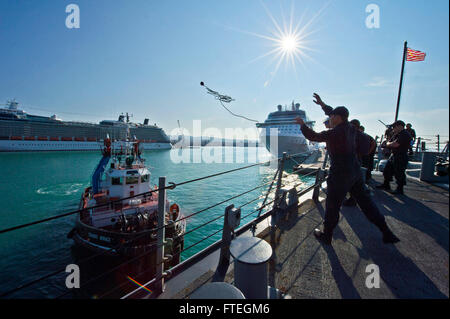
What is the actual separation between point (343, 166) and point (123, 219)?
30.4 feet

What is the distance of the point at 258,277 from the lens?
1774mm

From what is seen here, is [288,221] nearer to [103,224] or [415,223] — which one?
[415,223]

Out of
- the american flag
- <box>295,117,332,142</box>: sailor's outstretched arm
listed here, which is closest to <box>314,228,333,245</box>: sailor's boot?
<box>295,117,332,142</box>: sailor's outstretched arm

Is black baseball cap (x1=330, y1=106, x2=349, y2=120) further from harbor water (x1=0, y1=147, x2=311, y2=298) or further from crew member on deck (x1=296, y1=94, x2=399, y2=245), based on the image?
harbor water (x1=0, y1=147, x2=311, y2=298)

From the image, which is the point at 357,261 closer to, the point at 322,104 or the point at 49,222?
the point at 322,104

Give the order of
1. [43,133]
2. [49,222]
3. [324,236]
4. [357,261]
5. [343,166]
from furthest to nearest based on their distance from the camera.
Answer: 1. [43,133]
2. [49,222]
3. [324,236]
4. [343,166]
5. [357,261]

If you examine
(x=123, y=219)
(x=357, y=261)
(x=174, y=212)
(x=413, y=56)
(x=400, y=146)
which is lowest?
(x=174, y=212)

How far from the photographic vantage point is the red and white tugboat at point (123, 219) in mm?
8141

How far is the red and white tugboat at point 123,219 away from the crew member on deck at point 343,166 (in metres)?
5.38

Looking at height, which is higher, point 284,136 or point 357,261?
point 284,136

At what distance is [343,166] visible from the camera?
2529 mm

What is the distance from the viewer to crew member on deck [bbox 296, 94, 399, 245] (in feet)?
8.09

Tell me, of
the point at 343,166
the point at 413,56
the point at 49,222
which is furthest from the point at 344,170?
the point at 49,222
